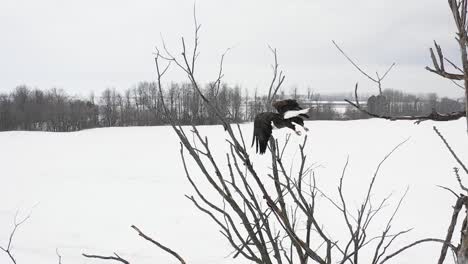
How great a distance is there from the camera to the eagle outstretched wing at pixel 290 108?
30.4 inches

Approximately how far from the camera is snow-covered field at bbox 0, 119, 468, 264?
21.9 ft

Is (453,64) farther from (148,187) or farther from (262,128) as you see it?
(148,187)

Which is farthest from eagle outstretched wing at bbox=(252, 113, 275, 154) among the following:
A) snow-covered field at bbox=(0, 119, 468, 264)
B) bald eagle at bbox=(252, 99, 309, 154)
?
snow-covered field at bbox=(0, 119, 468, 264)

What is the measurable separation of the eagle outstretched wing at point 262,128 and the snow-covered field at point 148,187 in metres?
5.53

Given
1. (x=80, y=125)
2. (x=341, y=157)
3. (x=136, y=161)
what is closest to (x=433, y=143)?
(x=341, y=157)

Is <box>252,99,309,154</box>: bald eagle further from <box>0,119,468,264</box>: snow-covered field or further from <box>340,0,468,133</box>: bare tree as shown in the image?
<box>0,119,468,264</box>: snow-covered field

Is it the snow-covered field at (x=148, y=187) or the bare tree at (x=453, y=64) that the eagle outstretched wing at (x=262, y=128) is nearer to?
the bare tree at (x=453, y=64)

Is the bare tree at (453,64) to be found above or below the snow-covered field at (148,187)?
above

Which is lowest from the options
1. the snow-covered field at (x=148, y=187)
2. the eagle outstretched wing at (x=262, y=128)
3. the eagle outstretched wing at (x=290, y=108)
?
the snow-covered field at (x=148, y=187)

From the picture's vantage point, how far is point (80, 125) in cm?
4709

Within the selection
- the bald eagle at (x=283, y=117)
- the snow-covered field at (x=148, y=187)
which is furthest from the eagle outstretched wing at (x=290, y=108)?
the snow-covered field at (x=148, y=187)

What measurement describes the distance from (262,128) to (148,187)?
32.7 ft

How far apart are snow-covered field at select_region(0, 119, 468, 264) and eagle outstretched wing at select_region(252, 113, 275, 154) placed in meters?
5.53

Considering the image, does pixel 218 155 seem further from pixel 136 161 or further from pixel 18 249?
pixel 18 249
